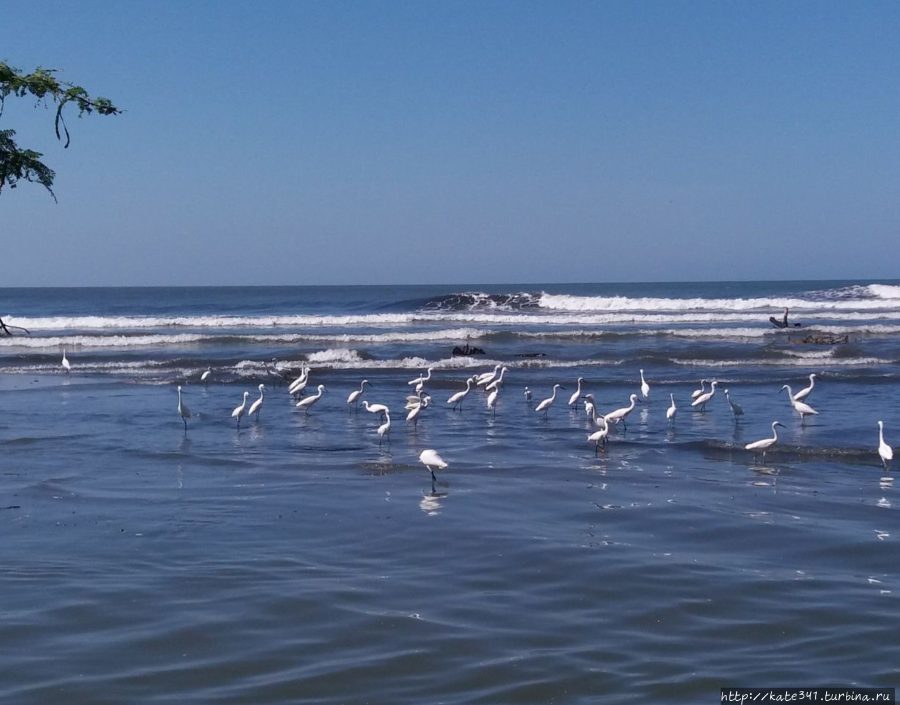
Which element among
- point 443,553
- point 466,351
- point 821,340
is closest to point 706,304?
point 821,340

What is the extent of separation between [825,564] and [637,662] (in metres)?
2.59

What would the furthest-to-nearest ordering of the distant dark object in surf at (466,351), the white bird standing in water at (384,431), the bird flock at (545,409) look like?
the distant dark object in surf at (466,351) < the white bird standing in water at (384,431) < the bird flock at (545,409)

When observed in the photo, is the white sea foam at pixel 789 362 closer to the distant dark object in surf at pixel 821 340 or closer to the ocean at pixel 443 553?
the distant dark object in surf at pixel 821 340

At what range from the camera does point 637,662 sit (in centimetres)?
577

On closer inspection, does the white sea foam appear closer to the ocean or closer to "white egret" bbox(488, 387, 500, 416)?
the ocean

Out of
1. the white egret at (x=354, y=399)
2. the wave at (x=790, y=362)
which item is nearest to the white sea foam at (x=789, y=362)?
the wave at (x=790, y=362)

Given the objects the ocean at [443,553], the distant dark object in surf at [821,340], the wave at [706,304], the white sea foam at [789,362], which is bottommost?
the ocean at [443,553]

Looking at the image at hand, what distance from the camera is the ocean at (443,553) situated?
18.7 ft

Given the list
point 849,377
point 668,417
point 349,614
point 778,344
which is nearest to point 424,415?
point 668,417

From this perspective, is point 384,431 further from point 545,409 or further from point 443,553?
point 443,553

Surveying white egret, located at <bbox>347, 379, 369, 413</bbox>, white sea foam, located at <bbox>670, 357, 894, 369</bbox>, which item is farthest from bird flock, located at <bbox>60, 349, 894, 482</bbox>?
white sea foam, located at <bbox>670, 357, 894, 369</bbox>

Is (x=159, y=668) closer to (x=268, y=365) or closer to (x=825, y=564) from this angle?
(x=825, y=564)

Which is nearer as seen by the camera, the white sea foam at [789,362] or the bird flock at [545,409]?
the bird flock at [545,409]

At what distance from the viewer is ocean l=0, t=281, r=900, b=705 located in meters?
5.70
